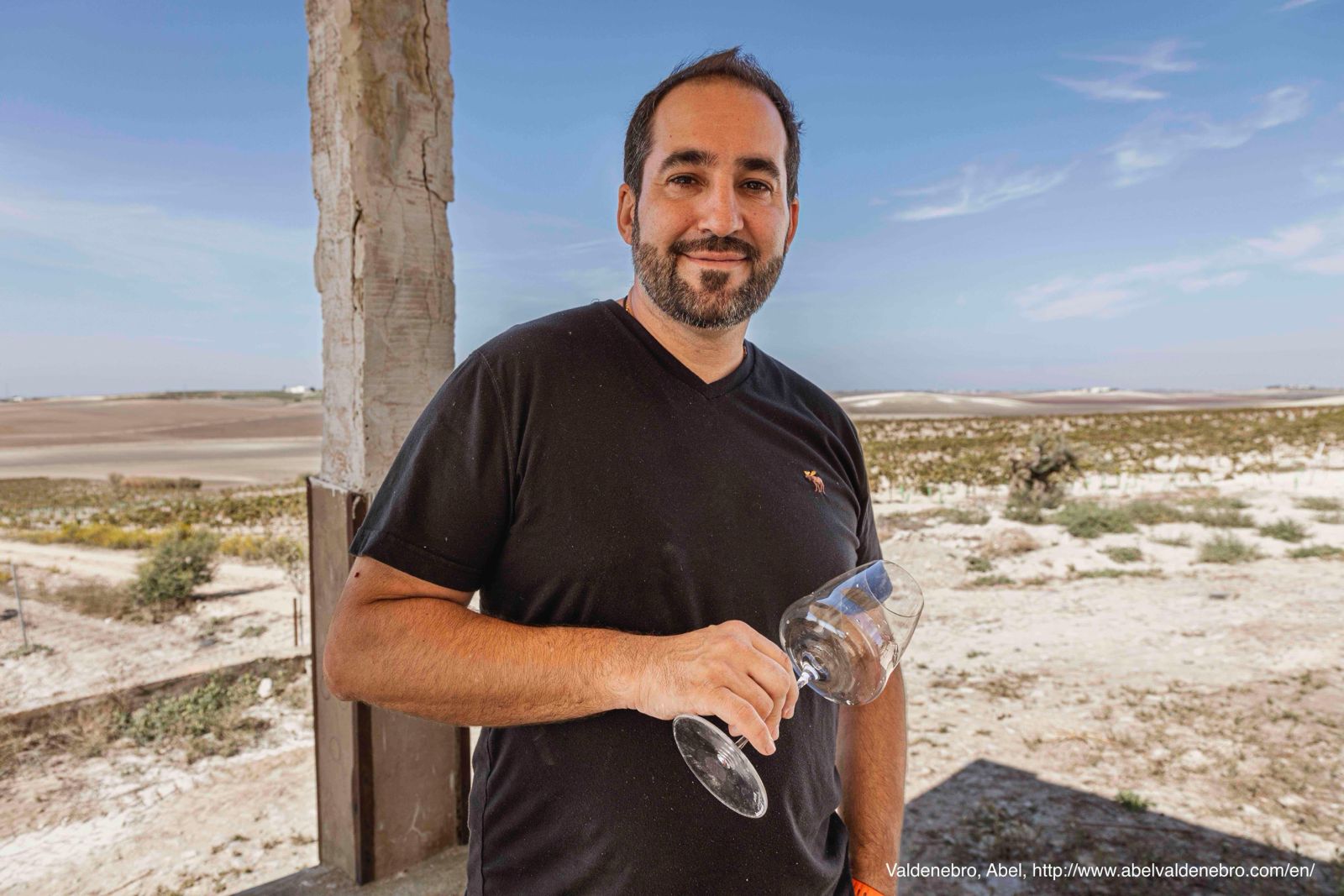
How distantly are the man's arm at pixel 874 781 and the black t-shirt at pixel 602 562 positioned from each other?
21 cm

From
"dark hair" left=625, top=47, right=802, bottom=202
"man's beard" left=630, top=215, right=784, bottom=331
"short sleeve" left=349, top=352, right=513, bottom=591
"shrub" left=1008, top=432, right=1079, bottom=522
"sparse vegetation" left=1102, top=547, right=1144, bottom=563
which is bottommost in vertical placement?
"sparse vegetation" left=1102, top=547, right=1144, bottom=563

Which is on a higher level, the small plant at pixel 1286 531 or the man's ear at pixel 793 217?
the man's ear at pixel 793 217

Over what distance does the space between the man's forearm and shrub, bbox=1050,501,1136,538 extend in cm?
1244

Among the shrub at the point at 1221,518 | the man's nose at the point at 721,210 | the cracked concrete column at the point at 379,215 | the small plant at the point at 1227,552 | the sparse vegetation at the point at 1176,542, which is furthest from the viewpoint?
the shrub at the point at 1221,518

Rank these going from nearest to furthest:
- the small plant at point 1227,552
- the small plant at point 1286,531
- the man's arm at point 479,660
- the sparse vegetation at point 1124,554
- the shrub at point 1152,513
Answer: the man's arm at point 479,660 → the small plant at point 1227,552 → the sparse vegetation at point 1124,554 → the small plant at point 1286,531 → the shrub at point 1152,513

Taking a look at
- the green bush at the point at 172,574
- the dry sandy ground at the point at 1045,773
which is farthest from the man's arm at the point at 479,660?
the green bush at the point at 172,574

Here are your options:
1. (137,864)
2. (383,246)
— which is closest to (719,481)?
(383,246)

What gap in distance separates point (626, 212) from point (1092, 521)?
41.4 feet

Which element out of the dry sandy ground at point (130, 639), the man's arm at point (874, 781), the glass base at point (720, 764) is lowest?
the dry sandy ground at point (130, 639)

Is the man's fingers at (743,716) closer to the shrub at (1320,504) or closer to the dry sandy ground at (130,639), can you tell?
the dry sandy ground at (130,639)

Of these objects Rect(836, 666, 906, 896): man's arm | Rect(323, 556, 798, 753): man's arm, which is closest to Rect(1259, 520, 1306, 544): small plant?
Rect(836, 666, 906, 896): man's arm

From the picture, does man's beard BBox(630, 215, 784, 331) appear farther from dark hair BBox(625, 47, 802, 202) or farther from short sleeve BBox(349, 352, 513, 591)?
short sleeve BBox(349, 352, 513, 591)

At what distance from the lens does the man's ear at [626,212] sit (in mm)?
1597

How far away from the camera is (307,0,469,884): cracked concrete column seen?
2438 mm
